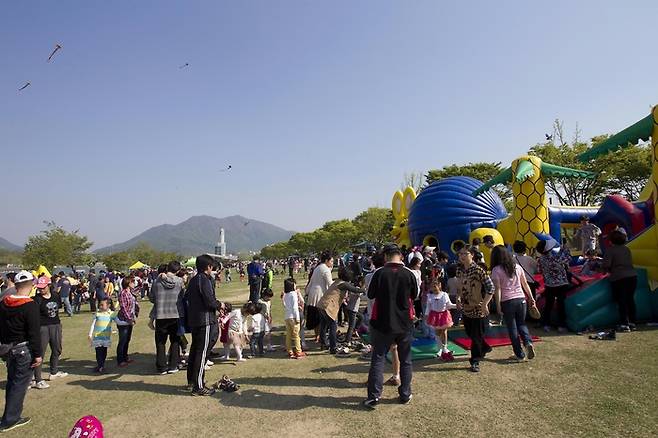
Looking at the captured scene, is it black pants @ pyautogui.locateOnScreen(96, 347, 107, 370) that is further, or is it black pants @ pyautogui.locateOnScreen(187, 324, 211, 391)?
black pants @ pyautogui.locateOnScreen(96, 347, 107, 370)

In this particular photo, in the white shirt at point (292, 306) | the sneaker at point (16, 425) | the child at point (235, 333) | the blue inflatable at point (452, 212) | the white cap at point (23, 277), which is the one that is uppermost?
the blue inflatable at point (452, 212)

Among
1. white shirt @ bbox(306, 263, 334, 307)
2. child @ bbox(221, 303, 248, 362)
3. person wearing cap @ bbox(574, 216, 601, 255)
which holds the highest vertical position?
person wearing cap @ bbox(574, 216, 601, 255)

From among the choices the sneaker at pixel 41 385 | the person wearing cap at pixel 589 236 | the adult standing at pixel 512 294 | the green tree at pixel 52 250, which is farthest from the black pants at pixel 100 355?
the green tree at pixel 52 250

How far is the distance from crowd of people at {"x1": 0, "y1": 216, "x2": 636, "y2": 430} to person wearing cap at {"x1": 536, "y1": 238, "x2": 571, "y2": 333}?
0.7 inches

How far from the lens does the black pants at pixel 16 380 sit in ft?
14.3

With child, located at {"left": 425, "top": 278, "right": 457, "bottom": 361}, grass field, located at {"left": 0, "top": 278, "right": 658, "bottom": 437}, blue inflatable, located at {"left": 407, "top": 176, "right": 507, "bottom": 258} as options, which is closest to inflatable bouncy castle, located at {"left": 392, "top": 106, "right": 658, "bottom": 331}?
blue inflatable, located at {"left": 407, "top": 176, "right": 507, "bottom": 258}

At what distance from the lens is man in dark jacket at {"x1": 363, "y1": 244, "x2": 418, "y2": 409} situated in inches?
171

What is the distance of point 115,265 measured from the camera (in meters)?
64.6

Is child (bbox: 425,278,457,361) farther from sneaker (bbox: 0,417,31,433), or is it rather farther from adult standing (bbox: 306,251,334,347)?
sneaker (bbox: 0,417,31,433)

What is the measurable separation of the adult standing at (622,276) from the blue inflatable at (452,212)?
7.35 metres

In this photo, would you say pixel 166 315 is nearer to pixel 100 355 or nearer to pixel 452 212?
pixel 100 355

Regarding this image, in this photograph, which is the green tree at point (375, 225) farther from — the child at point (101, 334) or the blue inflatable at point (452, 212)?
the child at point (101, 334)

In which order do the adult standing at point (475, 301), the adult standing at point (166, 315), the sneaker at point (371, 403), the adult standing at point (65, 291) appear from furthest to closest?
the adult standing at point (65, 291)
the adult standing at point (166, 315)
the adult standing at point (475, 301)
the sneaker at point (371, 403)

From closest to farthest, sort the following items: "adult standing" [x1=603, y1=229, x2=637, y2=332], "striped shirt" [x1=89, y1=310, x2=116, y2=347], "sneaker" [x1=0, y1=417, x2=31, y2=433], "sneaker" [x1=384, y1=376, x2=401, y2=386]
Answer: "sneaker" [x1=0, y1=417, x2=31, y2=433] < "sneaker" [x1=384, y1=376, x2=401, y2=386] < "striped shirt" [x1=89, y1=310, x2=116, y2=347] < "adult standing" [x1=603, y1=229, x2=637, y2=332]
